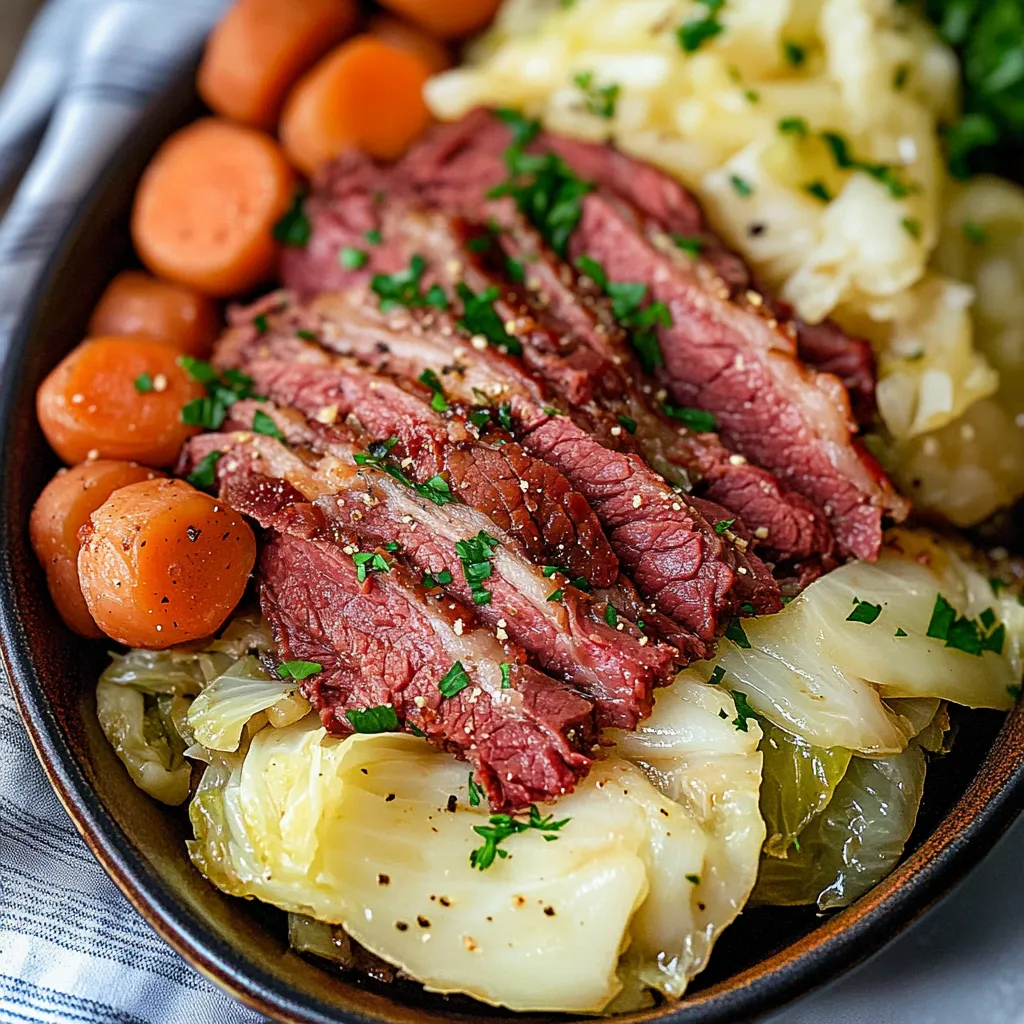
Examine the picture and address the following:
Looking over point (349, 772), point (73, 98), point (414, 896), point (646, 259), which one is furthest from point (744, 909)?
point (73, 98)

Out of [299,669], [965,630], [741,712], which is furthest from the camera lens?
[965,630]

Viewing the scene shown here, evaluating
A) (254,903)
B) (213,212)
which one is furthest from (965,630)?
(213,212)

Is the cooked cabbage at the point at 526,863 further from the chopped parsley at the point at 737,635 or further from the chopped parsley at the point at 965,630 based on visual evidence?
the chopped parsley at the point at 965,630

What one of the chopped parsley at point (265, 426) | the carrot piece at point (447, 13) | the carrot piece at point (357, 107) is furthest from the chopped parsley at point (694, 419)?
the carrot piece at point (447, 13)

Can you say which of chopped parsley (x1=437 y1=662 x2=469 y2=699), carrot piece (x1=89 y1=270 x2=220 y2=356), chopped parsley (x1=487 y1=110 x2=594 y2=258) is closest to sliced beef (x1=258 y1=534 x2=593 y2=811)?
chopped parsley (x1=437 y1=662 x2=469 y2=699)

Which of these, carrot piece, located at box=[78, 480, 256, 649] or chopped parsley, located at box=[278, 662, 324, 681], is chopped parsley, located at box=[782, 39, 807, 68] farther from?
chopped parsley, located at box=[278, 662, 324, 681]

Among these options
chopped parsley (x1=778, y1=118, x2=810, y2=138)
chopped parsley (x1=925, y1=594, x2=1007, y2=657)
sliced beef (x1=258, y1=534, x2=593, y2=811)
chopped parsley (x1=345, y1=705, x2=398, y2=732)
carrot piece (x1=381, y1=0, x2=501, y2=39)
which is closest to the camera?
sliced beef (x1=258, y1=534, x2=593, y2=811)

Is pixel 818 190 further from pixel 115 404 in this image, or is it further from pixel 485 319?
pixel 115 404
